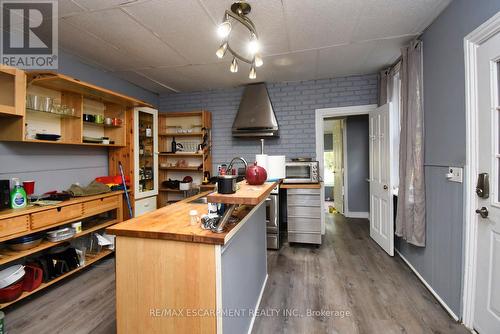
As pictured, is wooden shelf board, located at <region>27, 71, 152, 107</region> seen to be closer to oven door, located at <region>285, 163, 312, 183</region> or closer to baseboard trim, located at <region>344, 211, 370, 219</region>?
oven door, located at <region>285, 163, 312, 183</region>

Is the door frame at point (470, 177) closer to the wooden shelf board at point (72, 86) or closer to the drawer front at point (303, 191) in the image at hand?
the drawer front at point (303, 191)

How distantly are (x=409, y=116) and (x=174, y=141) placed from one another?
11.5 feet

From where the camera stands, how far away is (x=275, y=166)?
1.78 m

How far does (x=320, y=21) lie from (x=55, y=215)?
3130 millimetres

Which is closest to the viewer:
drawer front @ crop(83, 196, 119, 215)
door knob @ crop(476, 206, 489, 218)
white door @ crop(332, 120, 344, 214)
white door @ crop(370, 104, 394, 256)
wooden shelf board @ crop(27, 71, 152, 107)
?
door knob @ crop(476, 206, 489, 218)

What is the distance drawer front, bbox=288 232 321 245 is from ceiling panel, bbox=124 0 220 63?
268cm

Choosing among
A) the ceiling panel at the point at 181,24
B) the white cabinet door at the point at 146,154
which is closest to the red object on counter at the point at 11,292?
the white cabinet door at the point at 146,154

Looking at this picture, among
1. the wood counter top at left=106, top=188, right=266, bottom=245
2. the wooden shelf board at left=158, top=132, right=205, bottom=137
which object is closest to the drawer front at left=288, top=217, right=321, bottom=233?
the wood counter top at left=106, top=188, right=266, bottom=245

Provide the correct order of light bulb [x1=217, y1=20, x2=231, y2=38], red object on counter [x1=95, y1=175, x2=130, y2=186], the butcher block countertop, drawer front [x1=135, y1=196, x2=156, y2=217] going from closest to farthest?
the butcher block countertop < light bulb [x1=217, y1=20, x2=231, y2=38] < red object on counter [x1=95, y1=175, x2=130, y2=186] < drawer front [x1=135, y1=196, x2=156, y2=217]

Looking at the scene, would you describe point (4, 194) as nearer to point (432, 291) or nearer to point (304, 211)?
point (304, 211)

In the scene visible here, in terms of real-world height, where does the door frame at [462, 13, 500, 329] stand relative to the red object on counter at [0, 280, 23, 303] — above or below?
above

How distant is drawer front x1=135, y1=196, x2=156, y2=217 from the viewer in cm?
333

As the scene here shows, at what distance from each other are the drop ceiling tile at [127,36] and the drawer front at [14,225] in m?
1.79

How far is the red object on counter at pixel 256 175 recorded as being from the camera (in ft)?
5.27
